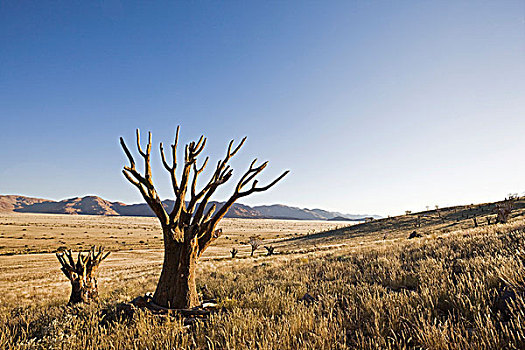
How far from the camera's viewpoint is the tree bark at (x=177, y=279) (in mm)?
5160

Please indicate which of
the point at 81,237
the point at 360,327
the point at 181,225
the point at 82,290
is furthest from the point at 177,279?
the point at 81,237

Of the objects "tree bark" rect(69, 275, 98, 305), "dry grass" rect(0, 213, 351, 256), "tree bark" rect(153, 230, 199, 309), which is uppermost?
"tree bark" rect(153, 230, 199, 309)

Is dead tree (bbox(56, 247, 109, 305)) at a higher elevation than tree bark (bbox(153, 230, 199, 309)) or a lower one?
lower

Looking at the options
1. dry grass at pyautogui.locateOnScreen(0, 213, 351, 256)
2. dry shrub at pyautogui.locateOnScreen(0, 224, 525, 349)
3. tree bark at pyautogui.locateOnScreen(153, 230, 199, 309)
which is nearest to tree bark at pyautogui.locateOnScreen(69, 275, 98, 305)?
dry shrub at pyautogui.locateOnScreen(0, 224, 525, 349)

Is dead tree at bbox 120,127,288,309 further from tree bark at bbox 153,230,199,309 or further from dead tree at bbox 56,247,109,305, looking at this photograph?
dead tree at bbox 56,247,109,305

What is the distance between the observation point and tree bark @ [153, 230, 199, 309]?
516 cm

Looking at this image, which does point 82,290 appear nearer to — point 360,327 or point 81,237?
point 360,327

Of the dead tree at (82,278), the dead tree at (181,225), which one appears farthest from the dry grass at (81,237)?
the dead tree at (181,225)

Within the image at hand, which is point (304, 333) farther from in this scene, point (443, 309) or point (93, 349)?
point (93, 349)

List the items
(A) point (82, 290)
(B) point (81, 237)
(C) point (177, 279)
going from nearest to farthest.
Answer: (C) point (177, 279), (A) point (82, 290), (B) point (81, 237)

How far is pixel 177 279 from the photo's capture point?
528 cm

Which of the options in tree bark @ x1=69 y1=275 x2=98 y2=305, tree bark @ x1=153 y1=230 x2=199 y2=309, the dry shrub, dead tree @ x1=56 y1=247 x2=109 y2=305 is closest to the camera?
the dry shrub

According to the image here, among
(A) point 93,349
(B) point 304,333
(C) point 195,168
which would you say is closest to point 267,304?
(B) point 304,333

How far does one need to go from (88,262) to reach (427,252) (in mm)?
11681
